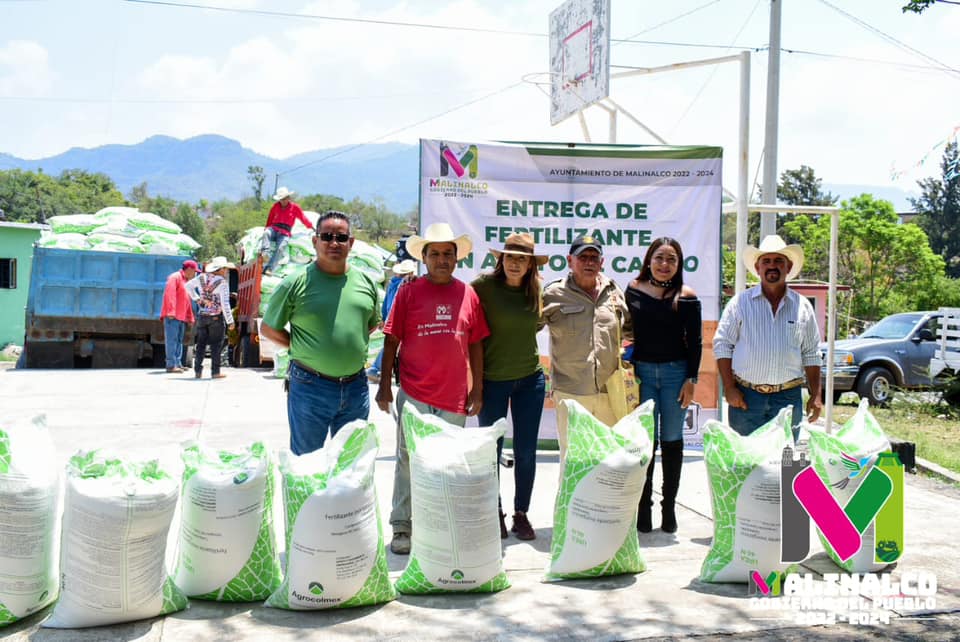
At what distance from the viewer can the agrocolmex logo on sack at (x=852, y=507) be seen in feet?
14.0

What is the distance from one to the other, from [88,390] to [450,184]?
275 inches

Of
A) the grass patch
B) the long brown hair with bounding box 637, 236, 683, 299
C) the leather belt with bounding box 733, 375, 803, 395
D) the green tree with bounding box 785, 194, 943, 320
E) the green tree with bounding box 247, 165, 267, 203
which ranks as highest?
the green tree with bounding box 247, 165, 267, 203

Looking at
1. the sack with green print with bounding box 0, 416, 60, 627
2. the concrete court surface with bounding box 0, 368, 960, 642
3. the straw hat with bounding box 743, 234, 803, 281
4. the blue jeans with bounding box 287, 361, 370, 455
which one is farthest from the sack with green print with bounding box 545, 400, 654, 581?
the sack with green print with bounding box 0, 416, 60, 627

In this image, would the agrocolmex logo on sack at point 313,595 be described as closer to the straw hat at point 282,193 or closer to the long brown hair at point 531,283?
the long brown hair at point 531,283

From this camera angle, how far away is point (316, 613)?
380 cm

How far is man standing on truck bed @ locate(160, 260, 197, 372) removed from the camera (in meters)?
13.5

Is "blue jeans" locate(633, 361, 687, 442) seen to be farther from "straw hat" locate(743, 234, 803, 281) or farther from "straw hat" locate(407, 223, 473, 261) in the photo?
"straw hat" locate(407, 223, 473, 261)

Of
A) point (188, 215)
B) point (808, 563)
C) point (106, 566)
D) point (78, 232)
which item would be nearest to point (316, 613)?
point (106, 566)

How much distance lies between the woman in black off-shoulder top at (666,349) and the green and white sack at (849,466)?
0.90 meters

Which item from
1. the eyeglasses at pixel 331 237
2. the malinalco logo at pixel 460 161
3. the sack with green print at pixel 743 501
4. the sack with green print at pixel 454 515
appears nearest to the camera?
the sack with green print at pixel 454 515

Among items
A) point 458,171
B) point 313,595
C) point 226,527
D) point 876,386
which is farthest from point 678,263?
point 876,386

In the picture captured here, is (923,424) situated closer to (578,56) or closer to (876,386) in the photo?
(876,386)

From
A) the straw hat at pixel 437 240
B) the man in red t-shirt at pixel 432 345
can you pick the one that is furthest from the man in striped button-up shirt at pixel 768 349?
the straw hat at pixel 437 240

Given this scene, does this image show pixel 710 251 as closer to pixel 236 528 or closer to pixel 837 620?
pixel 837 620
